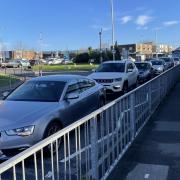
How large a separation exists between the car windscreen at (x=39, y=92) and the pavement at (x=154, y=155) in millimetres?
1954

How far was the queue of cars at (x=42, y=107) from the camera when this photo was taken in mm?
6391

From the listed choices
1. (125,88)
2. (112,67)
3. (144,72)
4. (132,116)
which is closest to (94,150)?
(132,116)

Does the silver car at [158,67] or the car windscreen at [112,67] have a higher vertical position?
the car windscreen at [112,67]

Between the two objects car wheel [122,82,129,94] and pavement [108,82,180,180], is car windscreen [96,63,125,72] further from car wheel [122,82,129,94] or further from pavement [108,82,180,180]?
pavement [108,82,180,180]

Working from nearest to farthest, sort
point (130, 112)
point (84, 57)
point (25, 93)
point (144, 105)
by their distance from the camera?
point (130, 112) → point (25, 93) → point (144, 105) → point (84, 57)

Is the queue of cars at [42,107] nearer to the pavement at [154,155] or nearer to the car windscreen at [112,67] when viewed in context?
the pavement at [154,155]

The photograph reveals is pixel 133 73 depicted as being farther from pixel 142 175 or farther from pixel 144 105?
pixel 142 175

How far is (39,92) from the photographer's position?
27.1 ft

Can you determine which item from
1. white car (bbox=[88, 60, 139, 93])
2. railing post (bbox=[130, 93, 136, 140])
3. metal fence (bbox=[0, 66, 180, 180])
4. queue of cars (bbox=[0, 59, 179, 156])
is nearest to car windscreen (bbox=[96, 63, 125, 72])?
white car (bbox=[88, 60, 139, 93])

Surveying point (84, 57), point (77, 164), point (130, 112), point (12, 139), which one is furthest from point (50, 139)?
point (84, 57)

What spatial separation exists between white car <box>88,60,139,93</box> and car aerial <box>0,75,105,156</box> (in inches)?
278

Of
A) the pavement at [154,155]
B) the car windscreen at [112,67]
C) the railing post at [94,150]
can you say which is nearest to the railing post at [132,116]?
the pavement at [154,155]

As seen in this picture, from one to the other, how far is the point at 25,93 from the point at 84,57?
81.4 metres

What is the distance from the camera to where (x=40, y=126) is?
668 centimetres
